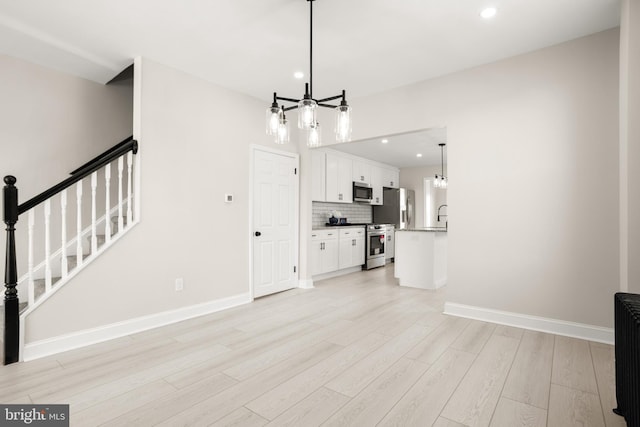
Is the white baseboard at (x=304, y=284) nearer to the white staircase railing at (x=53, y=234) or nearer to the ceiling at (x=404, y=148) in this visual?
the ceiling at (x=404, y=148)

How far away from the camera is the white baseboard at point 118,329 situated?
2.50 m

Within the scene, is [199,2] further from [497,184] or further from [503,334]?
[503,334]

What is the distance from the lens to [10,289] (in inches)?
92.8

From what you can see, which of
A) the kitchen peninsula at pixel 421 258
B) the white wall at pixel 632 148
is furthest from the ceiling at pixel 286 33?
the kitchen peninsula at pixel 421 258

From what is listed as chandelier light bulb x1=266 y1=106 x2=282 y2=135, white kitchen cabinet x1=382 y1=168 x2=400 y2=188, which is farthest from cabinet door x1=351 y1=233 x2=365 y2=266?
chandelier light bulb x1=266 y1=106 x2=282 y2=135

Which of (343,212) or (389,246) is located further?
(389,246)

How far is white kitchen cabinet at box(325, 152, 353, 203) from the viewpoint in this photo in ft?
20.4

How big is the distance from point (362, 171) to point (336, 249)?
2.13 meters

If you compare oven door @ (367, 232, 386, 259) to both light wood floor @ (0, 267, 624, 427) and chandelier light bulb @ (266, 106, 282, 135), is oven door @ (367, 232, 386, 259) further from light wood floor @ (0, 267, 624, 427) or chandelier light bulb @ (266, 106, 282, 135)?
chandelier light bulb @ (266, 106, 282, 135)

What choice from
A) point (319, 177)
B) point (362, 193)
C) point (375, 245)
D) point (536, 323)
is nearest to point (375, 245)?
point (375, 245)

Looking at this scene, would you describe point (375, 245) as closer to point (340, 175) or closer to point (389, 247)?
point (389, 247)

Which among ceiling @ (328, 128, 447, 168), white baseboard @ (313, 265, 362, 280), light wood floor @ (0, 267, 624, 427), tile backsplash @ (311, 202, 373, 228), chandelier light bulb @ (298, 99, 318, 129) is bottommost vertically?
light wood floor @ (0, 267, 624, 427)

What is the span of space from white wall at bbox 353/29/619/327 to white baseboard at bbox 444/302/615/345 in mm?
65

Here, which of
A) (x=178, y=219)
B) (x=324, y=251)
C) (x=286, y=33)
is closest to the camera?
(x=286, y=33)
